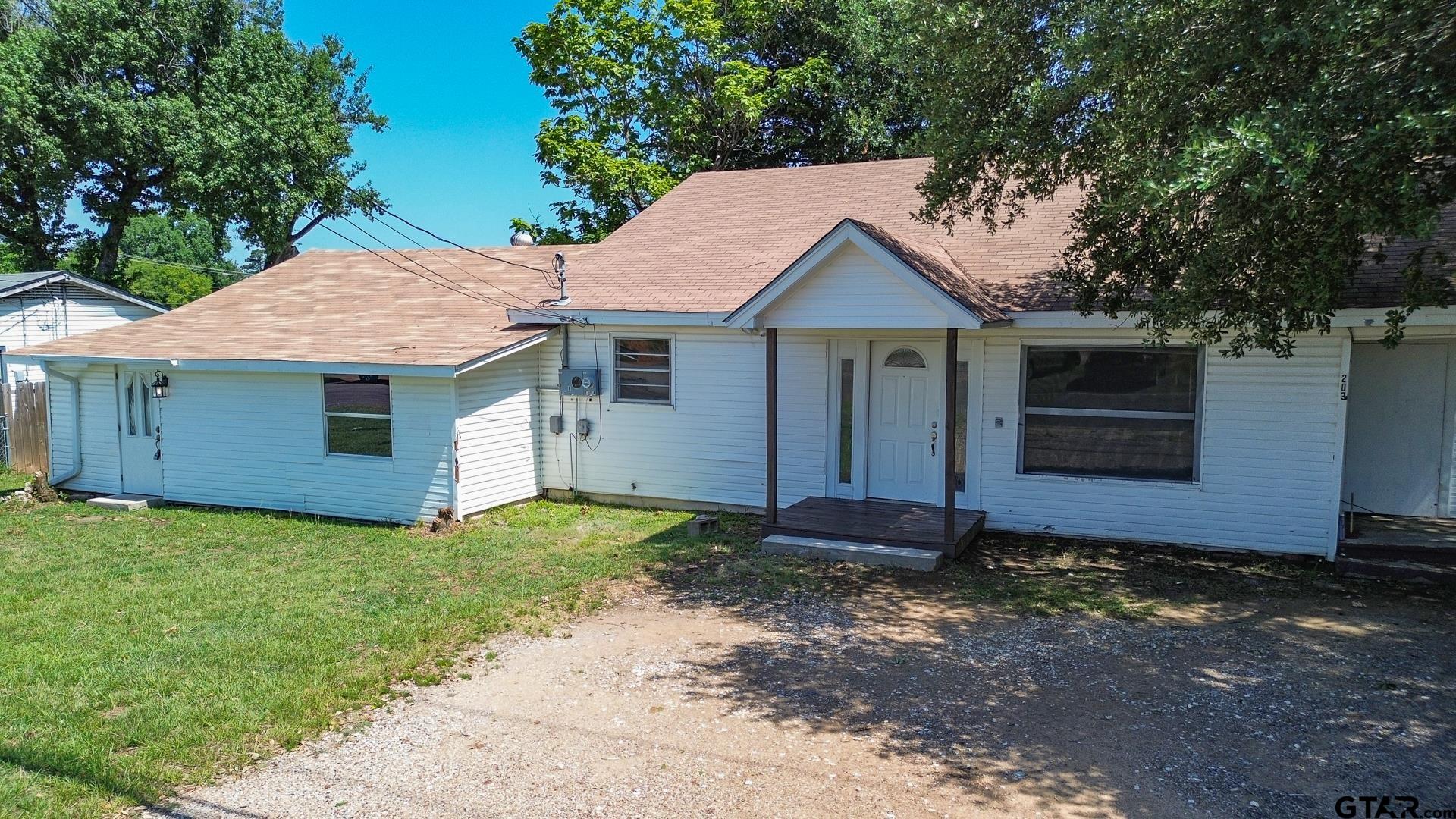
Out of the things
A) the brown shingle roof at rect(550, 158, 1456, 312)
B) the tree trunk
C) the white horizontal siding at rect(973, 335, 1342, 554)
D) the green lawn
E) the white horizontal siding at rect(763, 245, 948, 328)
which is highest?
the tree trunk

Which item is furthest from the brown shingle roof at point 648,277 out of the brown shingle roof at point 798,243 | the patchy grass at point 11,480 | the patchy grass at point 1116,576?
the patchy grass at point 1116,576

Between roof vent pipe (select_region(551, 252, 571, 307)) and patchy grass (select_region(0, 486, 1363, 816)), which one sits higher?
roof vent pipe (select_region(551, 252, 571, 307))

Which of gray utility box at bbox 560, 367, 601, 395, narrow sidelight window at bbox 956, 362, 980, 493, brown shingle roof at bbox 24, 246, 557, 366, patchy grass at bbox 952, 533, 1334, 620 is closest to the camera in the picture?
patchy grass at bbox 952, 533, 1334, 620

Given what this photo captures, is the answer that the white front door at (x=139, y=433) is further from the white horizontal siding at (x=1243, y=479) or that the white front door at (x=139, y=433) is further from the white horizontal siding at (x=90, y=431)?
the white horizontal siding at (x=1243, y=479)

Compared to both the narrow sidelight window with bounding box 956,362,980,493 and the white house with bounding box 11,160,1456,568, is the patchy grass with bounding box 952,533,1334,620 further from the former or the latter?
the narrow sidelight window with bounding box 956,362,980,493

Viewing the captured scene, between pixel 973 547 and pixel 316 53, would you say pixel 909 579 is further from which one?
pixel 316 53

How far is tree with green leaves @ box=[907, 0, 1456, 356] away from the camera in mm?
5953

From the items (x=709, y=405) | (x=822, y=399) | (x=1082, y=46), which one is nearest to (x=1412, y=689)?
(x=1082, y=46)

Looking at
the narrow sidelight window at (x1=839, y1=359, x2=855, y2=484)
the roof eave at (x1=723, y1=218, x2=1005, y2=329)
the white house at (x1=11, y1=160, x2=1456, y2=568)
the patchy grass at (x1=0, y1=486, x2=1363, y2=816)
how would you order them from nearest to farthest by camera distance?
1. the patchy grass at (x1=0, y1=486, x2=1363, y2=816)
2. the roof eave at (x1=723, y1=218, x2=1005, y2=329)
3. the white house at (x1=11, y1=160, x2=1456, y2=568)
4. the narrow sidelight window at (x1=839, y1=359, x2=855, y2=484)

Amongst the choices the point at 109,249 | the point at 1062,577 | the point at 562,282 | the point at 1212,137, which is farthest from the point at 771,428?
the point at 109,249

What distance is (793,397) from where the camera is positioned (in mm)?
12047

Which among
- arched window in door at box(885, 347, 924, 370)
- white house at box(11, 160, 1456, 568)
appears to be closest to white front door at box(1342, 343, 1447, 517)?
white house at box(11, 160, 1456, 568)

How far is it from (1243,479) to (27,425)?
1989 cm

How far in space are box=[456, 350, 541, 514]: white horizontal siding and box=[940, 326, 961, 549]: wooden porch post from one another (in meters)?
6.11
